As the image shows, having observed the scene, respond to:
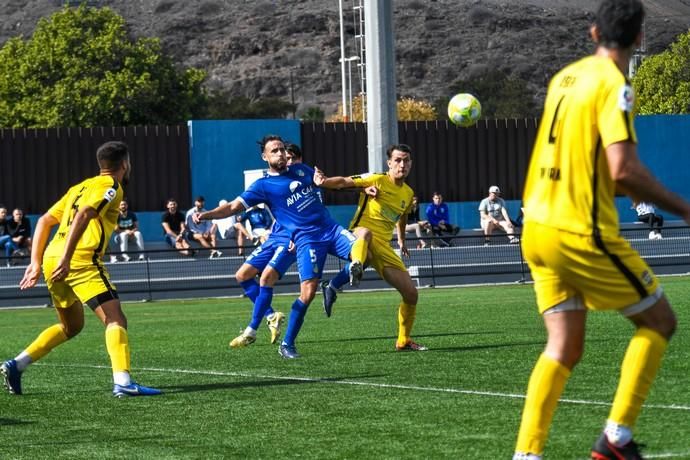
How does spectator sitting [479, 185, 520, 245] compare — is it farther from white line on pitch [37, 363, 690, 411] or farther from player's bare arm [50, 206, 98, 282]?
player's bare arm [50, 206, 98, 282]

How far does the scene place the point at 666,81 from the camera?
74.8m

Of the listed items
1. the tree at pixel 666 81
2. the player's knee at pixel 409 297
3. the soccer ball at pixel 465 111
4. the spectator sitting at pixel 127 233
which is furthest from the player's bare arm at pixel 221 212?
the tree at pixel 666 81

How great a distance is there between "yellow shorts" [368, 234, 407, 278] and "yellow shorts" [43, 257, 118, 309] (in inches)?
152

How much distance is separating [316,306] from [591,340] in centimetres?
919

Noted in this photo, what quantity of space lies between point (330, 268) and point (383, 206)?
Answer: 12.6 meters

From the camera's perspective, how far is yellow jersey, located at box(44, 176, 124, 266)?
32.9 ft

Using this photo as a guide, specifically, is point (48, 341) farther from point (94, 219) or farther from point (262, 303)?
point (262, 303)

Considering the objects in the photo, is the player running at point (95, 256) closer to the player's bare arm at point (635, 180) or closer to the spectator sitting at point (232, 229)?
the player's bare arm at point (635, 180)

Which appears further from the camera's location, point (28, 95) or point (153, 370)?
point (28, 95)

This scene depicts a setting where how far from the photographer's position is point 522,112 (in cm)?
12581

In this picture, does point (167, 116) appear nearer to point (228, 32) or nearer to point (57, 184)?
point (57, 184)

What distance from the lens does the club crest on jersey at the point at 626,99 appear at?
567 cm

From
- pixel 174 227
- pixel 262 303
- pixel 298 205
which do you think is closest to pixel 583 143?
pixel 298 205

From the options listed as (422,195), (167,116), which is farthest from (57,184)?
(167,116)
